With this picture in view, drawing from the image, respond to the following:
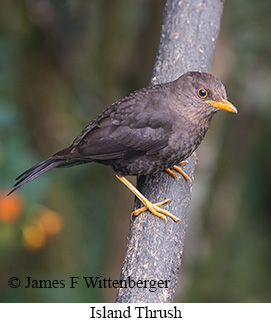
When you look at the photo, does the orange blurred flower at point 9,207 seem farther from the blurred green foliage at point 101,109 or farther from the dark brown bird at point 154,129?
the blurred green foliage at point 101,109

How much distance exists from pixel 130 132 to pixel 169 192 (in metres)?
0.47

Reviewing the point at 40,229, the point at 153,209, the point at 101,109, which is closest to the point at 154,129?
the point at 153,209

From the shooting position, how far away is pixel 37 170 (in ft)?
12.3

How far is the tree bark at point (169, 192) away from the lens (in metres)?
3.06

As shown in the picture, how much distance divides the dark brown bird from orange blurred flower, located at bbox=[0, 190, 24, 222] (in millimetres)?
164

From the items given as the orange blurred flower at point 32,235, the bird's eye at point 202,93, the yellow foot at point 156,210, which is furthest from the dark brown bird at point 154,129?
the orange blurred flower at point 32,235

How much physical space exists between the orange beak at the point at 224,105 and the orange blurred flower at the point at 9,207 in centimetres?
147

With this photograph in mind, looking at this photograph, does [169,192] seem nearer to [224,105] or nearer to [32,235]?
[224,105]

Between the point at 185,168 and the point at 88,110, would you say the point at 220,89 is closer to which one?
the point at 185,168

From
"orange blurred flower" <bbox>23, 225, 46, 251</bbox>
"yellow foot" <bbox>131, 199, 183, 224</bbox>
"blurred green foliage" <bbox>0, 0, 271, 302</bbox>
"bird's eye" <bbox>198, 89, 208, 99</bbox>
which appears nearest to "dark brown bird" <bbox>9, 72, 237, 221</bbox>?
"bird's eye" <bbox>198, 89, 208, 99</bbox>

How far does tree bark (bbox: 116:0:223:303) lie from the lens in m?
3.06
